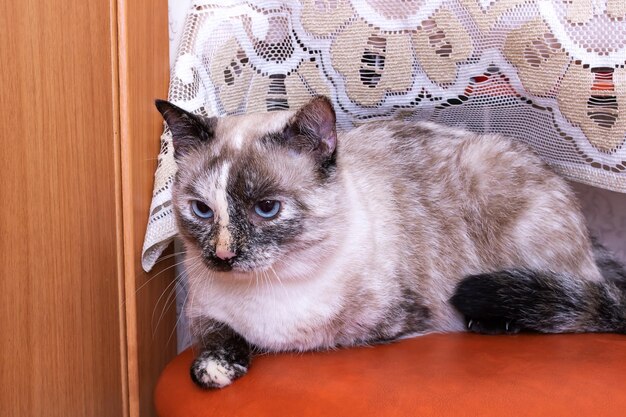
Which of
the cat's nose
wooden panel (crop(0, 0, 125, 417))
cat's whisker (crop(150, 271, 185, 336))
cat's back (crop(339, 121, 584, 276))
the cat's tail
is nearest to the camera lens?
wooden panel (crop(0, 0, 125, 417))

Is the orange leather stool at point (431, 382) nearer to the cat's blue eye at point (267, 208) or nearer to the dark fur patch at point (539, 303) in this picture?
the dark fur patch at point (539, 303)

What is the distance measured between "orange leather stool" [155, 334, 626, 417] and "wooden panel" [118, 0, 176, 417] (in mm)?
196

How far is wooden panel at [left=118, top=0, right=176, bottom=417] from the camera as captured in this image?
1.37m

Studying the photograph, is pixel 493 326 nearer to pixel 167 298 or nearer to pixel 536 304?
pixel 536 304

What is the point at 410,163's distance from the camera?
5.33 feet

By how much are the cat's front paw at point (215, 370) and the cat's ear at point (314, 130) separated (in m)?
0.45

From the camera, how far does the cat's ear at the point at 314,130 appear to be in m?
1.20

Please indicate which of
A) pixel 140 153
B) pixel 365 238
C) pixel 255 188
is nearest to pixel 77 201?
pixel 140 153

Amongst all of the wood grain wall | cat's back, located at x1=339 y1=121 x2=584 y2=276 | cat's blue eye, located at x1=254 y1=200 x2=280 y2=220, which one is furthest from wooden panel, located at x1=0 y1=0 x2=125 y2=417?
cat's back, located at x1=339 y1=121 x2=584 y2=276

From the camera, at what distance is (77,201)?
4.12ft

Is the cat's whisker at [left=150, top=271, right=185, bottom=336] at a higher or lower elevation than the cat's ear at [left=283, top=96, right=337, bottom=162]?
lower

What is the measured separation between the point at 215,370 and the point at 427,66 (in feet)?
2.80

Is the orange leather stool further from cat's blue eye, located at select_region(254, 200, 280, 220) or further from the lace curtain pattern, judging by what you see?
the lace curtain pattern

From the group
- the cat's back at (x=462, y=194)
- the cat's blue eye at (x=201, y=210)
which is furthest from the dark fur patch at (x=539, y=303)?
the cat's blue eye at (x=201, y=210)
